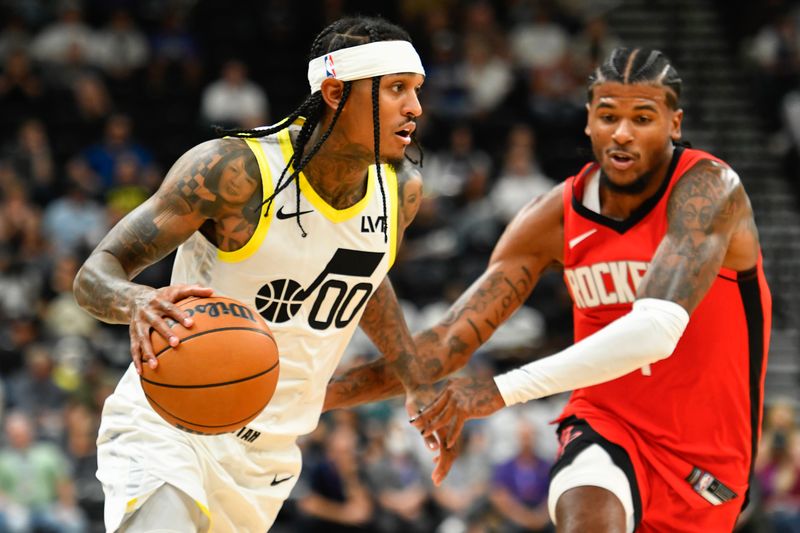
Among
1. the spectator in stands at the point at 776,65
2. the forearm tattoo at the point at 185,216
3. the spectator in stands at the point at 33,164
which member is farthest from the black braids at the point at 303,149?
the spectator in stands at the point at 776,65

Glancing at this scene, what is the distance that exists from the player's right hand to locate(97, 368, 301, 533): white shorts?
61 cm

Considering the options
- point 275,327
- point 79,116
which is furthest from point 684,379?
point 79,116

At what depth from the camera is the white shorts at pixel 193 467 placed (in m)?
4.63

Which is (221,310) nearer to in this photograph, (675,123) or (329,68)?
(329,68)

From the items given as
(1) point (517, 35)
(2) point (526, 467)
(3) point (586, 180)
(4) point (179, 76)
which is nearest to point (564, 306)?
(2) point (526, 467)

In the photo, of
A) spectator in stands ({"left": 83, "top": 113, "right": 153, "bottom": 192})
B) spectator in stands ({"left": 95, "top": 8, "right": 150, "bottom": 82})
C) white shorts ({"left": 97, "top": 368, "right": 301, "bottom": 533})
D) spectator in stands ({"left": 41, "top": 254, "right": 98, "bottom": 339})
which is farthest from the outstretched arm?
A: spectator in stands ({"left": 95, "top": 8, "right": 150, "bottom": 82})

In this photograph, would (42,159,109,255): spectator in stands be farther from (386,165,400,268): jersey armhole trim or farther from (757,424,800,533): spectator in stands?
(386,165,400,268): jersey armhole trim

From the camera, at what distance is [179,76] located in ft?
49.1

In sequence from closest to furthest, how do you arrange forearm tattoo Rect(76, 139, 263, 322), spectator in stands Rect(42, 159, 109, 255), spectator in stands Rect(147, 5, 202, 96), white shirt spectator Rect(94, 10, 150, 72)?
forearm tattoo Rect(76, 139, 263, 322) < spectator in stands Rect(42, 159, 109, 255) < spectator in stands Rect(147, 5, 202, 96) < white shirt spectator Rect(94, 10, 150, 72)

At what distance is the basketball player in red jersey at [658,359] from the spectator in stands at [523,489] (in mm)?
5670

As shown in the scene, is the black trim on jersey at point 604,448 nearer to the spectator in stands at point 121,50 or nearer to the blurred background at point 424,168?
the blurred background at point 424,168

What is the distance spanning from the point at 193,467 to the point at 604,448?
1.67 metres

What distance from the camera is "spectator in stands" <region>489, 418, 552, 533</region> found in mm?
10898

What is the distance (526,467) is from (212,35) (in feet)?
24.2
